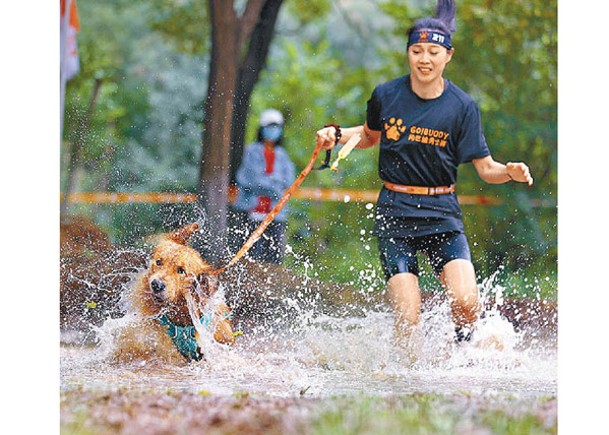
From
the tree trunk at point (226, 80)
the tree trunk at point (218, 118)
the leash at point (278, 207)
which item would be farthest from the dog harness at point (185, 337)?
the tree trunk at point (226, 80)

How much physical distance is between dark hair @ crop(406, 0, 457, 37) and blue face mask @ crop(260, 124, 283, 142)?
112 cm

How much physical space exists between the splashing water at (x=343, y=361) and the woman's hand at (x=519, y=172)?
29.6 inches

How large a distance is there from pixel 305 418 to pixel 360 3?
2.83 m

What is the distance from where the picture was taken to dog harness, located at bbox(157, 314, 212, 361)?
5.43 m

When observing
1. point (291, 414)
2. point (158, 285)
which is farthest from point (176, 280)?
point (291, 414)

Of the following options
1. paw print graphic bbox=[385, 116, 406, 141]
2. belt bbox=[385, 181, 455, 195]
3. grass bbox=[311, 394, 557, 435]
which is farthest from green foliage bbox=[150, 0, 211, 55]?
grass bbox=[311, 394, 557, 435]

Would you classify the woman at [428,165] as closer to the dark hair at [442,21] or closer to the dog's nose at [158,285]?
the dark hair at [442,21]

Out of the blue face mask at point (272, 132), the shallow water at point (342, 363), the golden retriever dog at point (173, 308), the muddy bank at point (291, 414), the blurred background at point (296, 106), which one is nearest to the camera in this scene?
the muddy bank at point (291, 414)

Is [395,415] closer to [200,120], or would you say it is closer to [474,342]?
[474,342]

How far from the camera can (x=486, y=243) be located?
19.9ft

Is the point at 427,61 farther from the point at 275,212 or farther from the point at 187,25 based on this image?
the point at 187,25

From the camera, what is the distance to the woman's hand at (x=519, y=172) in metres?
5.24

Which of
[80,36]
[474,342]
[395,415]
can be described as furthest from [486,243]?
[80,36]

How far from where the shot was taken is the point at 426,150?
5.41 m
